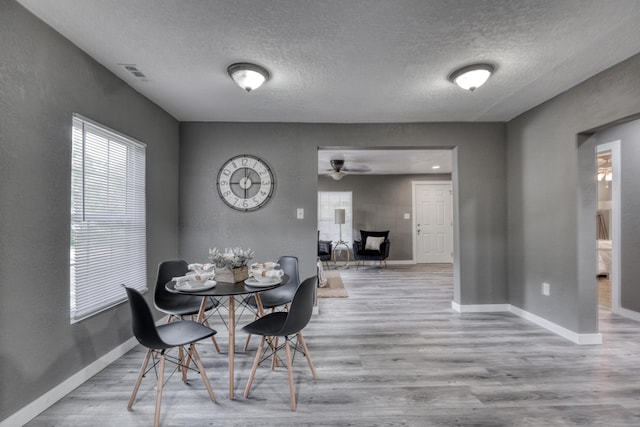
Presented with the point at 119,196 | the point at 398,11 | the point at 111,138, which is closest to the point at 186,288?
the point at 119,196

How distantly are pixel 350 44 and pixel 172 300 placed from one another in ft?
8.17

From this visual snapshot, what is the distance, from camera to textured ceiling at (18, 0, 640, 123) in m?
1.71

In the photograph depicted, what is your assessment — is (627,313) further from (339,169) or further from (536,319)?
(339,169)

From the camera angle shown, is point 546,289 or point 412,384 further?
point 546,289

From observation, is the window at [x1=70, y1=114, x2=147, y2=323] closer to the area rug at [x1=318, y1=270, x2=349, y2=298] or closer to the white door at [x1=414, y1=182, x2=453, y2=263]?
the area rug at [x1=318, y1=270, x2=349, y2=298]

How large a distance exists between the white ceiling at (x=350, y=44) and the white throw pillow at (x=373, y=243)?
13.9 ft

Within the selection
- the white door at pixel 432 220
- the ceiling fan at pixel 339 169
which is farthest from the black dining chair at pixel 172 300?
the white door at pixel 432 220

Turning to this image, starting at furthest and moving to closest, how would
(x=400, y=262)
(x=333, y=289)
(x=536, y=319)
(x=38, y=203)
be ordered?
(x=400, y=262), (x=333, y=289), (x=536, y=319), (x=38, y=203)

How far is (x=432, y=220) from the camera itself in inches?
302

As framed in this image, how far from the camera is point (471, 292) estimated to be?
3.69 metres

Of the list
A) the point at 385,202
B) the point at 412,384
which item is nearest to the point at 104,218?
the point at 412,384

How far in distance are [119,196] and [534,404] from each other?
346 centimetres

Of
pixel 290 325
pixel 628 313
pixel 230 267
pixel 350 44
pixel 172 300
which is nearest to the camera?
pixel 290 325

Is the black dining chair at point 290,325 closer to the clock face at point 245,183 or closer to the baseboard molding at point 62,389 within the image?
the baseboard molding at point 62,389
